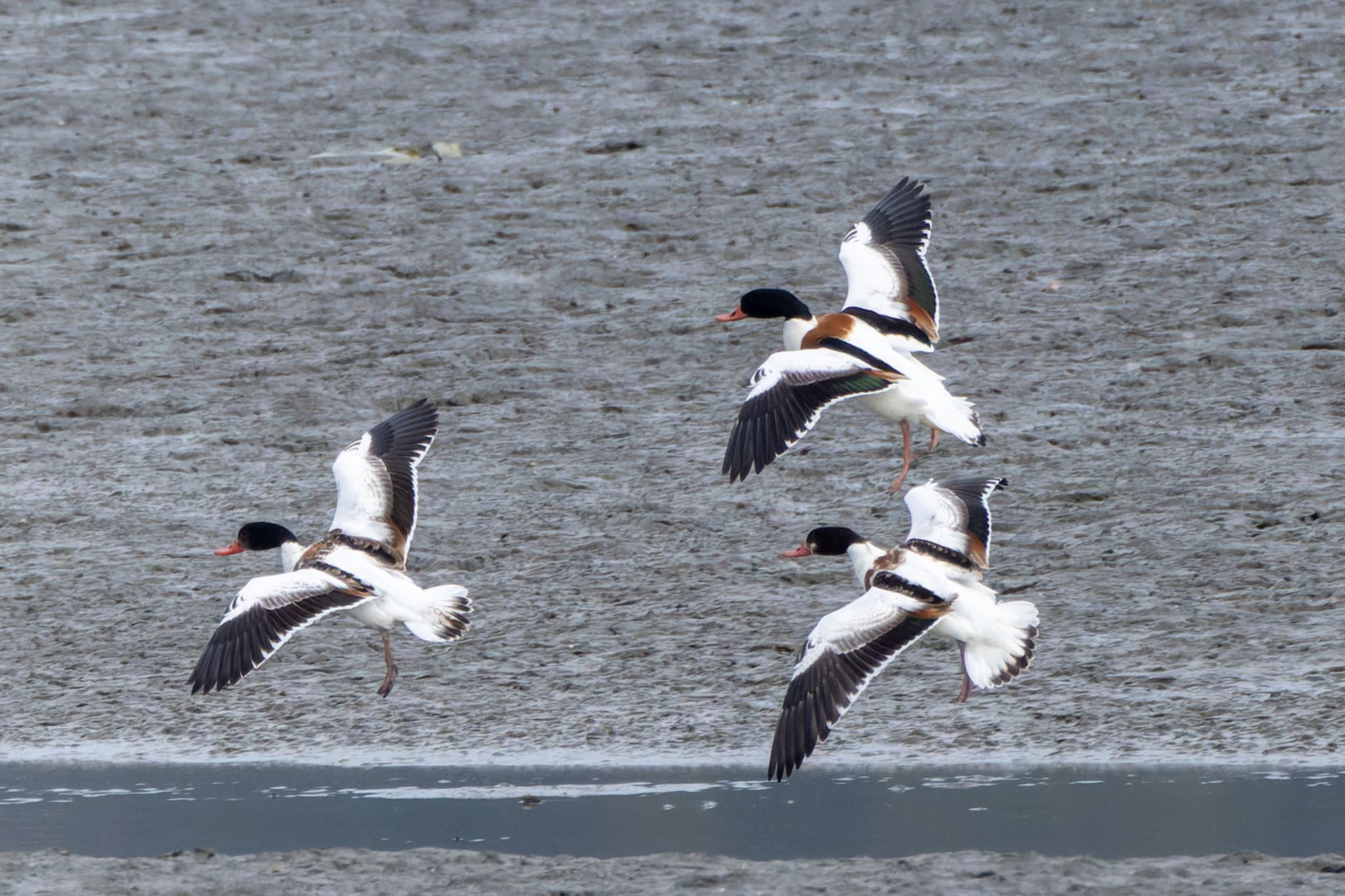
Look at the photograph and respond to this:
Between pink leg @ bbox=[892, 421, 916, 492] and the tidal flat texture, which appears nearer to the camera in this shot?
the tidal flat texture

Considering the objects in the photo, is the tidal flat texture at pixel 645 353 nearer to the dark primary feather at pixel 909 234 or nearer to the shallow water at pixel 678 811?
the shallow water at pixel 678 811

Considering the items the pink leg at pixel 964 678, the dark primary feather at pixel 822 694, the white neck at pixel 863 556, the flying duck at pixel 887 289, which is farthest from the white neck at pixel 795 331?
the dark primary feather at pixel 822 694

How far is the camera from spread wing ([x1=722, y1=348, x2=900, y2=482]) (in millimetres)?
8258

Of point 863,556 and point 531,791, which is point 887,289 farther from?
point 531,791

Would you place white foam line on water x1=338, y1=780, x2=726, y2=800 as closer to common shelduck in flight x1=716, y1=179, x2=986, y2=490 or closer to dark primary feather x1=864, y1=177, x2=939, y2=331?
common shelduck in flight x1=716, y1=179, x2=986, y2=490

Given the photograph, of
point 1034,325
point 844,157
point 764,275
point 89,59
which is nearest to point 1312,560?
point 1034,325

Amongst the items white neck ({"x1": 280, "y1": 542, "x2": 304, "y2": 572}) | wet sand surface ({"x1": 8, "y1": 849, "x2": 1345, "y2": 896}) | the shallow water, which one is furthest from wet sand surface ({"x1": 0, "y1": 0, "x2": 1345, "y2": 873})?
wet sand surface ({"x1": 8, "y1": 849, "x2": 1345, "y2": 896})

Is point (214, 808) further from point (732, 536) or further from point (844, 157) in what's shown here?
point (844, 157)

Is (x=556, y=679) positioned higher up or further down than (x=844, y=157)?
further down

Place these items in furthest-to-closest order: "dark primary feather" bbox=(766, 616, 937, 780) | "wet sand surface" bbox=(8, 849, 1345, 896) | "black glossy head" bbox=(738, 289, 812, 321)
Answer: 1. "black glossy head" bbox=(738, 289, 812, 321)
2. "dark primary feather" bbox=(766, 616, 937, 780)
3. "wet sand surface" bbox=(8, 849, 1345, 896)

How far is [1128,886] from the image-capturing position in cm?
616

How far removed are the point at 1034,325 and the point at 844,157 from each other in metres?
3.04

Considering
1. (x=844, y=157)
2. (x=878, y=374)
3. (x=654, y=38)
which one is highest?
(x=654, y=38)

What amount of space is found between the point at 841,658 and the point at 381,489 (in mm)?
2498
